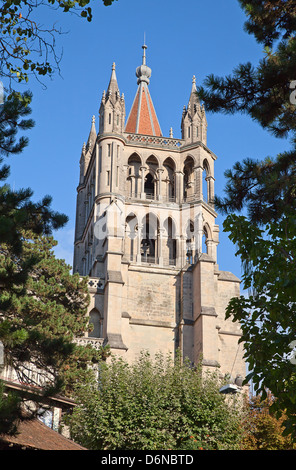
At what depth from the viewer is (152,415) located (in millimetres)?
23750

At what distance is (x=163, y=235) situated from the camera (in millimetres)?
45719

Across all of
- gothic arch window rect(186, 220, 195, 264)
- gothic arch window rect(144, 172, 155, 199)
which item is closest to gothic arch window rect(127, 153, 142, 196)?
gothic arch window rect(144, 172, 155, 199)

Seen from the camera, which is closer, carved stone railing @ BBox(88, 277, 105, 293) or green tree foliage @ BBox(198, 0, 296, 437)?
green tree foliage @ BBox(198, 0, 296, 437)

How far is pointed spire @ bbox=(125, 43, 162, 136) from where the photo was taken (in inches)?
2039

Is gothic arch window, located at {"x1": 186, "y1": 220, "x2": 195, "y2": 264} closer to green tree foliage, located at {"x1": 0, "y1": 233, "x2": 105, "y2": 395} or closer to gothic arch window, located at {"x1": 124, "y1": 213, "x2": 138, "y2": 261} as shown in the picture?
gothic arch window, located at {"x1": 124, "y1": 213, "x2": 138, "y2": 261}

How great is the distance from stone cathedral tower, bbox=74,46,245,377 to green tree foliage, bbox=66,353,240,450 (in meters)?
12.9

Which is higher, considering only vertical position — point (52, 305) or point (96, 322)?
point (96, 322)

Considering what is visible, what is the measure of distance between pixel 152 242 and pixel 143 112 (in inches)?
391

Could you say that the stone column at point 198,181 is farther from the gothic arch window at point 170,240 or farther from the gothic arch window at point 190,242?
the gothic arch window at point 170,240

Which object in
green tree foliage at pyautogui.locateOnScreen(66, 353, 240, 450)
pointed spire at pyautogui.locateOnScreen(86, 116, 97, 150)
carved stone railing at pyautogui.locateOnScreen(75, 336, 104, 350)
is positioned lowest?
green tree foliage at pyautogui.locateOnScreen(66, 353, 240, 450)

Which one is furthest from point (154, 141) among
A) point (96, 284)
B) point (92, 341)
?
point (92, 341)

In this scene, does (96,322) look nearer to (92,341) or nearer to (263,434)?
(92,341)

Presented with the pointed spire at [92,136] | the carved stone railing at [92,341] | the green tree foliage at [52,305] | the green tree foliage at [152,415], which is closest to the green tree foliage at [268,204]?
→ the green tree foliage at [52,305]
